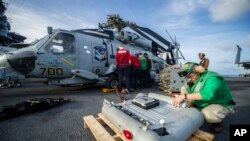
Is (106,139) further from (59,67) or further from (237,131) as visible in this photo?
(59,67)

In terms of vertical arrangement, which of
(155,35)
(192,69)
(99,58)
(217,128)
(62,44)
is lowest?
(217,128)

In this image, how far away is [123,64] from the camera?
23.6 feet

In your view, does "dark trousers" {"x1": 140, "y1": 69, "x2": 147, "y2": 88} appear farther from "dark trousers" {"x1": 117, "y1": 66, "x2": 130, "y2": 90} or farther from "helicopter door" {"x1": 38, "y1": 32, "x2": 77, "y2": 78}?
"helicopter door" {"x1": 38, "y1": 32, "x2": 77, "y2": 78}

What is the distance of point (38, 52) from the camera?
6.20 m

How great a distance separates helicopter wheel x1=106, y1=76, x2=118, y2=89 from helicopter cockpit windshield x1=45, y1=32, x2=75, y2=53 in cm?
197

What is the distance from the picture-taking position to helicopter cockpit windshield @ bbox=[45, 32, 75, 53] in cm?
654

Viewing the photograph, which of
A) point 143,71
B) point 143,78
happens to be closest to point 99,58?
point 143,71

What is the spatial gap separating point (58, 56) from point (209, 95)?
5.66 metres

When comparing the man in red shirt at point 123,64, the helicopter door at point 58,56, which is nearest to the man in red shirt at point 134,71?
the man in red shirt at point 123,64

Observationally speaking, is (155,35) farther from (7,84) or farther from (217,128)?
(7,84)

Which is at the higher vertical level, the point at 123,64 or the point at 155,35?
the point at 155,35

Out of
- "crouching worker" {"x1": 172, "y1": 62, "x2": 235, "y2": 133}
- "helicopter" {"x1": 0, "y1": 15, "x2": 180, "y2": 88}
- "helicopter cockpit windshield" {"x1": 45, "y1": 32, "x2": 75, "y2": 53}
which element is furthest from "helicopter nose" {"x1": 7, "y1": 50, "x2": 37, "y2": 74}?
→ "crouching worker" {"x1": 172, "y1": 62, "x2": 235, "y2": 133}

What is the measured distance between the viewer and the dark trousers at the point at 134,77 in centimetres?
787

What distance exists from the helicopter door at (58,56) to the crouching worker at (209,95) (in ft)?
16.3
